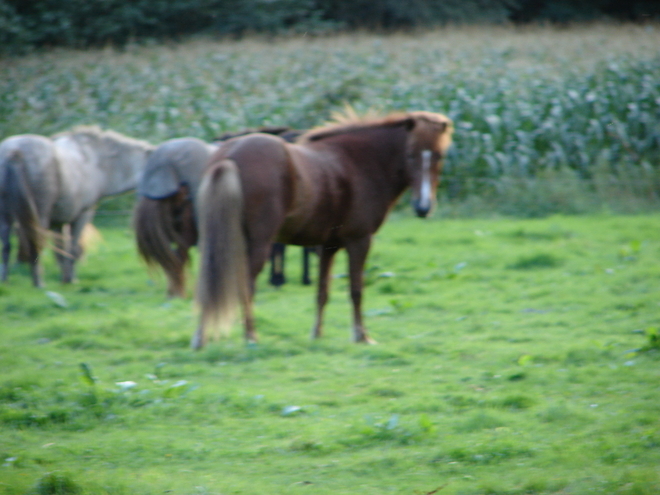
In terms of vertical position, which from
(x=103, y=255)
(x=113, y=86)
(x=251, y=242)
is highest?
(x=113, y=86)

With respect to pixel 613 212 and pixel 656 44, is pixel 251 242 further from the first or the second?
pixel 656 44

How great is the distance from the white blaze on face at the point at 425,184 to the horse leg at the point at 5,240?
4492 mm

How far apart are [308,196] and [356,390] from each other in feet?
5.02

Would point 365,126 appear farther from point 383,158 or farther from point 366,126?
point 383,158

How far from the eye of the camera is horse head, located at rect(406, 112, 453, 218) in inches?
210

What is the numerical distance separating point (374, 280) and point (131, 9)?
56.4 feet

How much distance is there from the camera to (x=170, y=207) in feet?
22.6

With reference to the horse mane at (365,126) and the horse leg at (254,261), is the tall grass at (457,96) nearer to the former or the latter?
the horse mane at (365,126)

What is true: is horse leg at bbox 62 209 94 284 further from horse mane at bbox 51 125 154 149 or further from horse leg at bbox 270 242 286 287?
horse leg at bbox 270 242 286 287

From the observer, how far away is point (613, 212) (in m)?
10.3

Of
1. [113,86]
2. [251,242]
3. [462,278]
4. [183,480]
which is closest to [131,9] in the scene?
[113,86]

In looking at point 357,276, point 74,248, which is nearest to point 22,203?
point 74,248

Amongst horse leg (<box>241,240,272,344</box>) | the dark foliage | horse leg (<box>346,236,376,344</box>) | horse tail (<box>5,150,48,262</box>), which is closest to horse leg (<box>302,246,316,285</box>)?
horse leg (<box>346,236,376,344</box>)

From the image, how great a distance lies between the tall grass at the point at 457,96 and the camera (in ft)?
36.2
